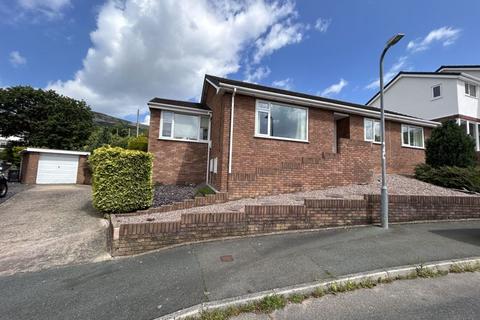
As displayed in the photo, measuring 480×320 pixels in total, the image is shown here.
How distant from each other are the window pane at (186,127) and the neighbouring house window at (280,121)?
408 cm

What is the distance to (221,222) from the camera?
5.25 meters

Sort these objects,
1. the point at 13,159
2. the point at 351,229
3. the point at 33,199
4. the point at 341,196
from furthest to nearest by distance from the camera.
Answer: the point at 13,159, the point at 33,199, the point at 341,196, the point at 351,229

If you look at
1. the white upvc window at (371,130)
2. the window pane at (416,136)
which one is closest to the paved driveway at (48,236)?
the white upvc window at (371,130)

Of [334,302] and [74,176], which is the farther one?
[74,176]

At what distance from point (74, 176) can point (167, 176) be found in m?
12.3

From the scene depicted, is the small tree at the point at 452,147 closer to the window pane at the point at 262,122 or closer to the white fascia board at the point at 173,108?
the window pane at the point at 262,122

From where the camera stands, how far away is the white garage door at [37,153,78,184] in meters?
17.9

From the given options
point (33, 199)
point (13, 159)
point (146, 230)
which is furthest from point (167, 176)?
point (13, 159)

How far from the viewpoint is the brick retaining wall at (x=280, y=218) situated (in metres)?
4.69

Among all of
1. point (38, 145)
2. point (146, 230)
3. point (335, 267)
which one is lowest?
point (335, 267)

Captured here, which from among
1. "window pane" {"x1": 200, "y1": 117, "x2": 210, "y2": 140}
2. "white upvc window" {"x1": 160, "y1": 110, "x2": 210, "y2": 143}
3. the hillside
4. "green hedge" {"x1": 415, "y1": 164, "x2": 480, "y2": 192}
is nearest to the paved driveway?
"white upvc window" {"x1": 160, "y1": 110, "x2": 210, "y2": 143}

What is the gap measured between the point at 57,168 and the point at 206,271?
20.3 meters

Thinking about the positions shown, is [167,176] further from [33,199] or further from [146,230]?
[146,230]

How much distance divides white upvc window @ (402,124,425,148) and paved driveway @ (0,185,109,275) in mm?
16110
